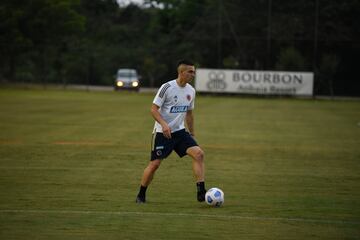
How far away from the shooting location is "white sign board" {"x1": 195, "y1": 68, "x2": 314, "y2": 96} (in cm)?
5081

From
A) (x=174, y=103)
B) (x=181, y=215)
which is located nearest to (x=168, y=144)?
(x=174, y=103)

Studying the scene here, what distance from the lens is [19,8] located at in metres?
62.2

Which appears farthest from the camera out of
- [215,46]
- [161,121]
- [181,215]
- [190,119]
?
[215,46]

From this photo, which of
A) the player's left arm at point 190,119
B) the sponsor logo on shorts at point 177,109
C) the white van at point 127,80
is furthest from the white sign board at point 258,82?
the sponsor logo on shorts at point 177,109

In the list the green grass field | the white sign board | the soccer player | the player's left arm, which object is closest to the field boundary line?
the green grass field

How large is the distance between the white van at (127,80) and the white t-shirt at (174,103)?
4602cm

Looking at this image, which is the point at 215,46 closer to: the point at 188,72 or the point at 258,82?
the point at 258,82

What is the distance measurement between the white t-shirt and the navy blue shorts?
0.27 ft

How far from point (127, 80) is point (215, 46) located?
6986 millimetres

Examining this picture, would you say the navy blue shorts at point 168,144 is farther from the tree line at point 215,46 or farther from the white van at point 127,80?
the white van at point 127,80

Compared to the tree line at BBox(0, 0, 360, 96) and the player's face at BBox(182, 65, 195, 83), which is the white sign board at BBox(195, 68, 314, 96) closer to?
the tree line at BBox(0, 0, 360, 96)

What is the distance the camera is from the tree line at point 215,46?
5472 cm

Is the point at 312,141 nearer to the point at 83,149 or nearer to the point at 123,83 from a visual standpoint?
the point at 83,149

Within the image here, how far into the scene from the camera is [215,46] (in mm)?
55750
